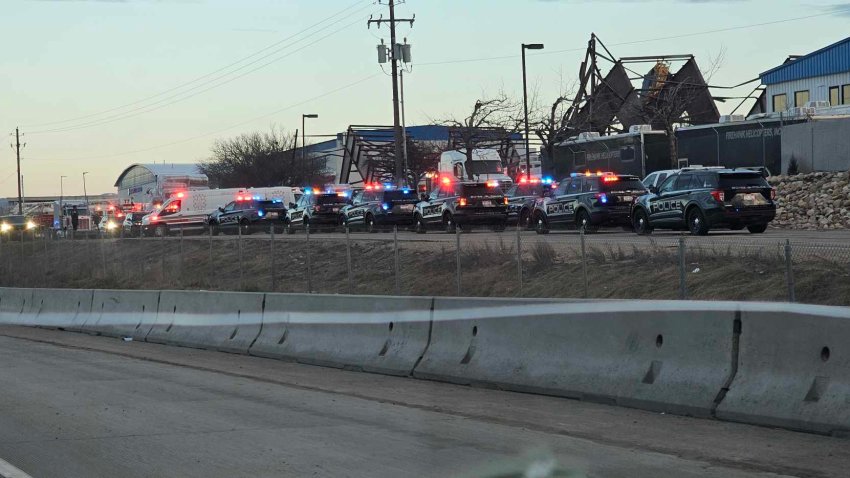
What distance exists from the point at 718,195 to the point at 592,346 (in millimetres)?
15945

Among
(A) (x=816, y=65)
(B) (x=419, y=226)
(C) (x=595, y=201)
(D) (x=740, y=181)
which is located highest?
(A) (x=816, y=65)

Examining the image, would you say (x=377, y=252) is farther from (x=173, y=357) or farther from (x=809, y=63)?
(x=809, y=63)

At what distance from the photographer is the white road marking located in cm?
756

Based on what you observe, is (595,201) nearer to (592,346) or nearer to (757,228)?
(757,228)

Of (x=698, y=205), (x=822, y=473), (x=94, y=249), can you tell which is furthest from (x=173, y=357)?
(x=94, y=249)

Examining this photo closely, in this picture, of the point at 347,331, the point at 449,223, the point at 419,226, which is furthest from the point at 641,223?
the point at 347,331

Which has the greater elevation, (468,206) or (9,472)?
(468,206)

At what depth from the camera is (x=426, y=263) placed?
2378cm

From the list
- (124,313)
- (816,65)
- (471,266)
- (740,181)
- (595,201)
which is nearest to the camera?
(124,313)

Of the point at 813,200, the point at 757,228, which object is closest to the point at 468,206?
the point at 813,200

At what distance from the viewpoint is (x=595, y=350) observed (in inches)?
425

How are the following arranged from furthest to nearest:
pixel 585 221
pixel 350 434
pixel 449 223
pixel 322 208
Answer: pixel 322 208 → pixel 449 223 → pixel 585 221 → pixel 350 434

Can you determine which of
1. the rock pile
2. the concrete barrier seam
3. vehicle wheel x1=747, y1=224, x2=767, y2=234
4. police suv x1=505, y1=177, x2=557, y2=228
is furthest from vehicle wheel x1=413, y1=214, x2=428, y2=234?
the concrete barrier seam

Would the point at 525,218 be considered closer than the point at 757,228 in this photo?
No
